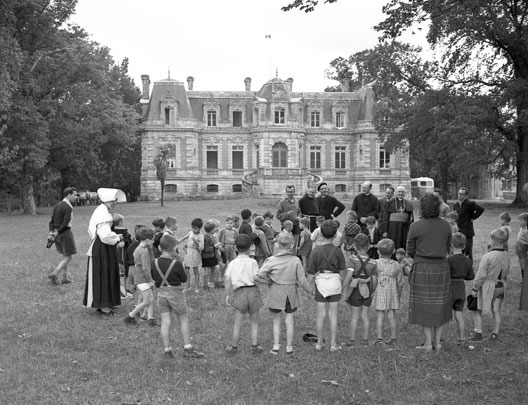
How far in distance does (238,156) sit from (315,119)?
8.05m

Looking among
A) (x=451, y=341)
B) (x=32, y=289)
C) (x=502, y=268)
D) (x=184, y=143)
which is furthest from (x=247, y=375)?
(x=184, y=143)

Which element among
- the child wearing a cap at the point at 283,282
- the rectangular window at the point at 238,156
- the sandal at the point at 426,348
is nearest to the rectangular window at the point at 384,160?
the rectangular window at the point at 238,156

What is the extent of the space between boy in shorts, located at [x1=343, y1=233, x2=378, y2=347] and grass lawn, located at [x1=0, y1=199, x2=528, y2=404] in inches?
13.0

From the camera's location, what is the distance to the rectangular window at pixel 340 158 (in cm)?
5256

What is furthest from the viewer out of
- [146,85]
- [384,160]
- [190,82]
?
[190,82]

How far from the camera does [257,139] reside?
50531mm

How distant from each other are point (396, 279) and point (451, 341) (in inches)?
43.3

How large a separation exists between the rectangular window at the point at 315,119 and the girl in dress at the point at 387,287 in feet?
151

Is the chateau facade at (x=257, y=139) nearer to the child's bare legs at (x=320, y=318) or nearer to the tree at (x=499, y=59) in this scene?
the tree at (x=499, y=59)

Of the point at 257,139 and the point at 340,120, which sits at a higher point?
the point at 340,120

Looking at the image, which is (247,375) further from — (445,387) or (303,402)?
(445,387)

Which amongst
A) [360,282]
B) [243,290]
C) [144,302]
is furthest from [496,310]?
[144,302]

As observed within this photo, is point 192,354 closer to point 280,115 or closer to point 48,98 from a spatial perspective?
point 48,98

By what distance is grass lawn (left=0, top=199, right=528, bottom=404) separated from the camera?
18.4 ft
